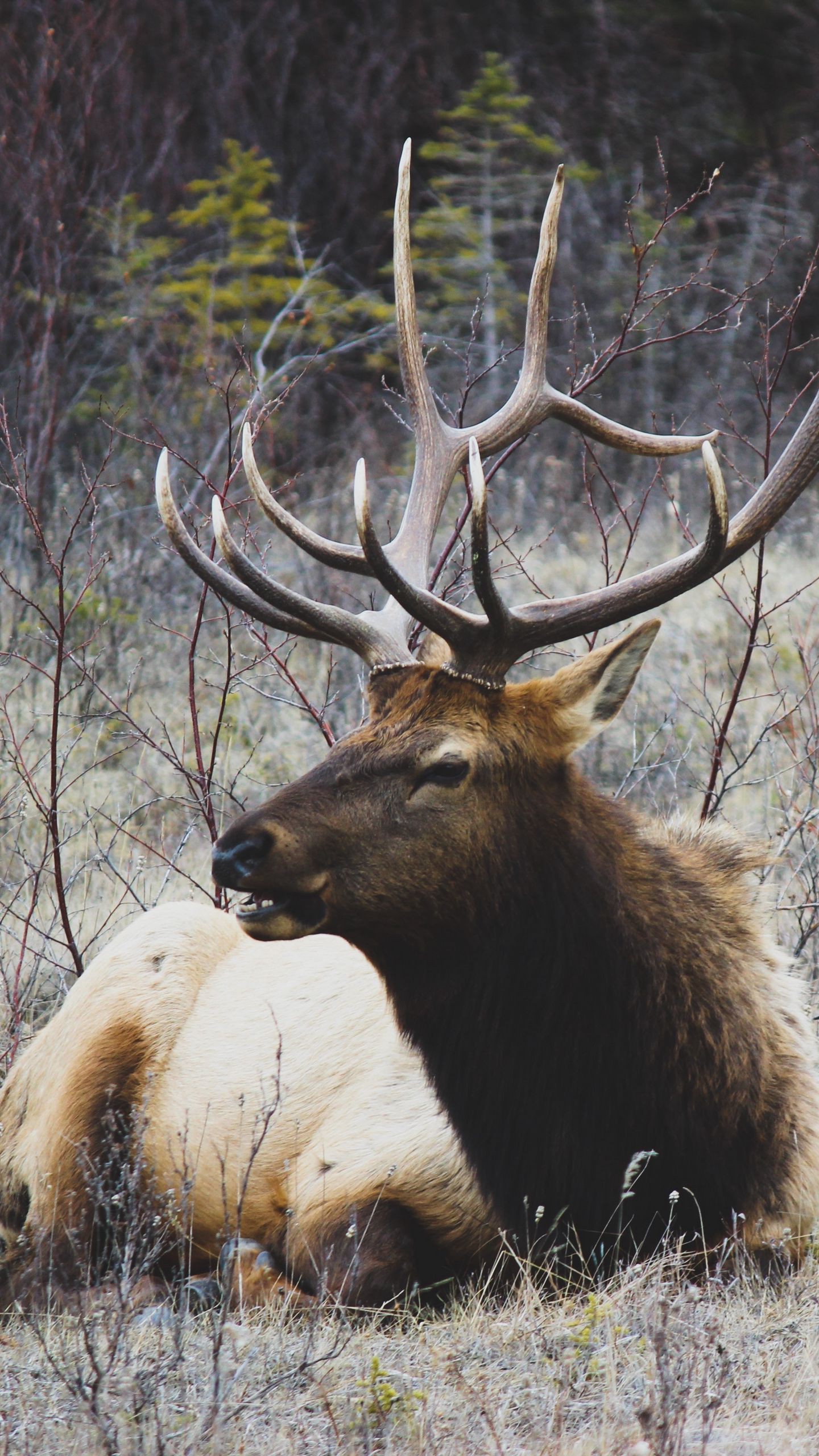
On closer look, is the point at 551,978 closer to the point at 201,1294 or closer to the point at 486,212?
the point at 201,1294

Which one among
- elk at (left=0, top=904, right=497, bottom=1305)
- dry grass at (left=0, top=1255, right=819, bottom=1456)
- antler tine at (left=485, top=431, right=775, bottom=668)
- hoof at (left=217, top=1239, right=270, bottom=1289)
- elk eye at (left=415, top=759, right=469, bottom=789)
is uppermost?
antler tine at (left=485, top=431, right=775, bottom=668)

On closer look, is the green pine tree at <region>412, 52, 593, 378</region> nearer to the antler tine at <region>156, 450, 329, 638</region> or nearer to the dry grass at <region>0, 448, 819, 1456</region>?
the dry grass at <region>0, 448, 819, 1456</region>

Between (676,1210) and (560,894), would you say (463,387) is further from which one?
(676,1210)

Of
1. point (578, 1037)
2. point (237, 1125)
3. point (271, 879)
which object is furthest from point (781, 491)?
point (237, 1125)

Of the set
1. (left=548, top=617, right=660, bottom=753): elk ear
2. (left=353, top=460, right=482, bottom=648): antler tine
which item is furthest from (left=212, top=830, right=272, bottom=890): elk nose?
(left=548, top=617, right=660, bottom=753): elk ear

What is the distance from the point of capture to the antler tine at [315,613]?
159 inches

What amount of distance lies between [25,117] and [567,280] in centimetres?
518

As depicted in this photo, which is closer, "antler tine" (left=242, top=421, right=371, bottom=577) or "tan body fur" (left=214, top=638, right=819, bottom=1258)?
"tan body fur" (left=214, top=638, right=819, bottom=1258)

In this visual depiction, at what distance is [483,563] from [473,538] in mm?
89

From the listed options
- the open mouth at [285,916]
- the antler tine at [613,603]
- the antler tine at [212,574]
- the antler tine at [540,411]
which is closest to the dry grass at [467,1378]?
the open mouth at [285,916]

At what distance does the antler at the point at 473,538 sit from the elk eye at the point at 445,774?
0.86ft

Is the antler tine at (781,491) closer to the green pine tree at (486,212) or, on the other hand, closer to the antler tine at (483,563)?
the antler tine at (483,563)

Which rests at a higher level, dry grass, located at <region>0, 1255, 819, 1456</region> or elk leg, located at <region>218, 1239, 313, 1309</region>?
elk leg, located at <region>218, 1239, 313, 1309</region>

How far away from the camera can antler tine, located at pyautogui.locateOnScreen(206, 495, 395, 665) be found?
403cm
